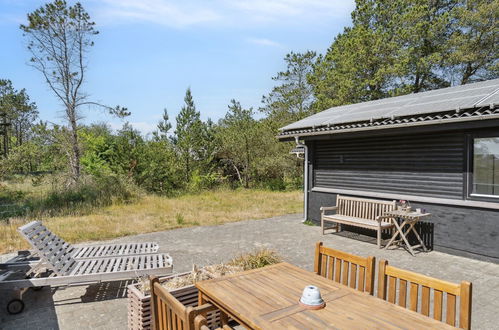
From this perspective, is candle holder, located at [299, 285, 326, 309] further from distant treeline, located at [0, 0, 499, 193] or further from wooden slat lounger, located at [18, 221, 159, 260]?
distant treeline, located at [0, 0, 499, 193]

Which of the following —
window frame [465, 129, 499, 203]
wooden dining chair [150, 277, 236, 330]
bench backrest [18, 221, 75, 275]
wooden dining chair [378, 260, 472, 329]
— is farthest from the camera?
window frame [465, 129, 499, 203]

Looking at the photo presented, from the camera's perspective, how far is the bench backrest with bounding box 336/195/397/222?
710 centimetres

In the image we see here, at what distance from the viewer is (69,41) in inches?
626

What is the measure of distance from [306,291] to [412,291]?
0.81 meters

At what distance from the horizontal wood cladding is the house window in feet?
0.69

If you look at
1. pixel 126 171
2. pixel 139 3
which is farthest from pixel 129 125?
pixel 139 3

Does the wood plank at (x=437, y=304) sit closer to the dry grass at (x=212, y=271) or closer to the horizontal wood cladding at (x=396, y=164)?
the dry grass at (x=212, y=271)

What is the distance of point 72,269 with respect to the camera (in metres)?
4.18

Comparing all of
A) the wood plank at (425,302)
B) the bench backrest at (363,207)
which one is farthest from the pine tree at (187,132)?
the wood plank at (425,302)

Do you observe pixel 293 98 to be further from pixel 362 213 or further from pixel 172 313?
pixel 172 313

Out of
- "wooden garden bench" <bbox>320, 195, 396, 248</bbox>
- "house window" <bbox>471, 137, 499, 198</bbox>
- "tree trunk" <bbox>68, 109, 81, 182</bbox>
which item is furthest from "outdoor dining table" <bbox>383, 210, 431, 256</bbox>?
"tree trunk" <bbox>68, 109, 81, 182</bbox>

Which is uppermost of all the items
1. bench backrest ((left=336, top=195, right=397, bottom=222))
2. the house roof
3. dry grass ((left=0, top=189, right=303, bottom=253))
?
the house roof

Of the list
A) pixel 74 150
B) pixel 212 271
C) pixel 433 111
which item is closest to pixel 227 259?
pixel 212 271

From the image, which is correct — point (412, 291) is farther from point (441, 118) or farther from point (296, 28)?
point (296, 28)
